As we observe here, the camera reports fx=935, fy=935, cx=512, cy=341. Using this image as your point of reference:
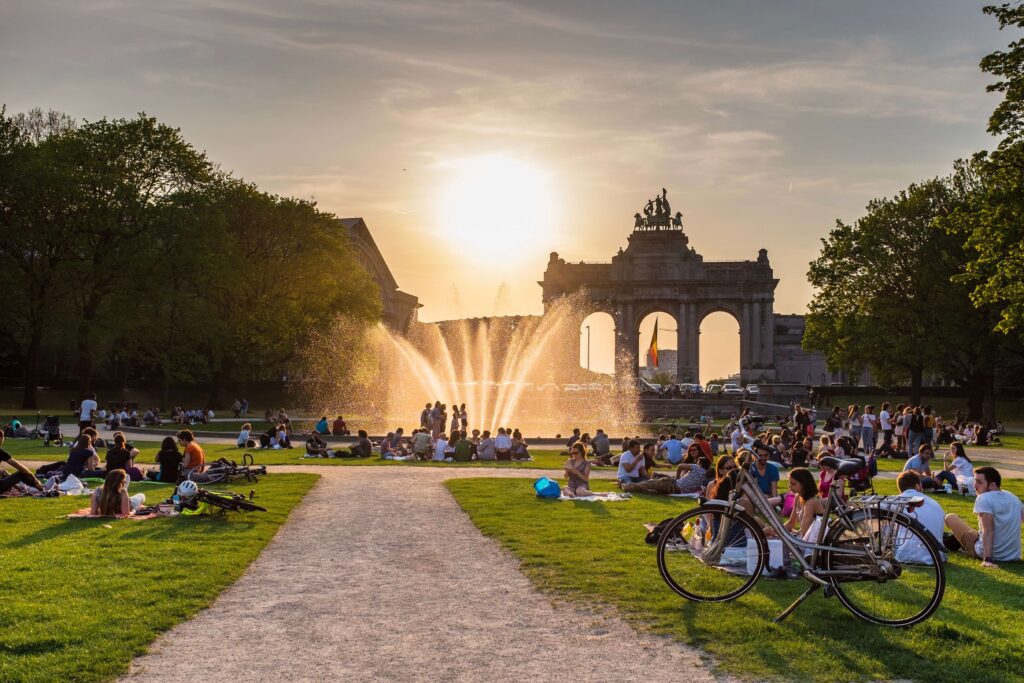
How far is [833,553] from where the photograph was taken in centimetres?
891

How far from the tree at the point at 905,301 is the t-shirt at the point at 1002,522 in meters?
43.5

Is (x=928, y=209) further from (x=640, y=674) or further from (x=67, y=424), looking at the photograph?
(x=640, y=674)

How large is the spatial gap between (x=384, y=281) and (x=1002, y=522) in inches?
4115

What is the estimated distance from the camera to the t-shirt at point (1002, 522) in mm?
11570

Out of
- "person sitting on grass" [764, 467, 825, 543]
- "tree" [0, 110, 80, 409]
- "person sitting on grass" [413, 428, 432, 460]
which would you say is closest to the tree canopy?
"tree" [0, 110, 80, 409]

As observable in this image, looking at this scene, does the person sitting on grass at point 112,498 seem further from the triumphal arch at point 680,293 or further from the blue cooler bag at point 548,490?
the triumphal arch at point 680,293

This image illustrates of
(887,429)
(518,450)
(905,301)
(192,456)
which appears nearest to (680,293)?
(905,301)

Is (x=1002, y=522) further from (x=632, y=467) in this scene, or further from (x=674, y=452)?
(x=674, y=452)

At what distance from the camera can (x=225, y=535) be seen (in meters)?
13.6

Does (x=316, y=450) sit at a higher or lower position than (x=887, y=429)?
lower

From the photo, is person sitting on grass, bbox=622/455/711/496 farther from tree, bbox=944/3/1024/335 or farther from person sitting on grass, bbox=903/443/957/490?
tree, bbox=944/3/1024/335

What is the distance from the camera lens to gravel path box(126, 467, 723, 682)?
734 cm

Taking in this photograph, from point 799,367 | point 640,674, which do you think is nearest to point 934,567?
point 640,674

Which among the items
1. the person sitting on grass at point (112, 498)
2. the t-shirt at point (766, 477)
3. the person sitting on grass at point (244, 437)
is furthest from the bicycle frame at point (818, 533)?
the person sitting on grass at point (244, 437)
